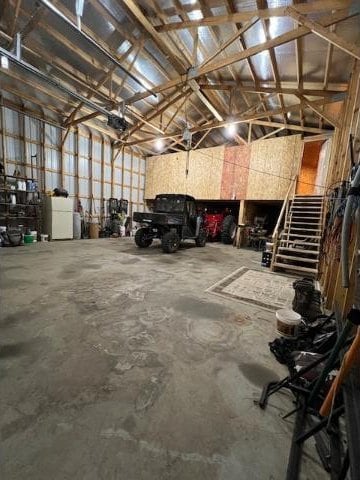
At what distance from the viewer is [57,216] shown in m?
8.44

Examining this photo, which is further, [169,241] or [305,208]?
[305,208]

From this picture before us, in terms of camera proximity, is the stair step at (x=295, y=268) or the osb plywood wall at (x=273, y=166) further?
the osb plywood wall at (x=273, y=166)

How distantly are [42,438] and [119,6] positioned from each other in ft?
21.9

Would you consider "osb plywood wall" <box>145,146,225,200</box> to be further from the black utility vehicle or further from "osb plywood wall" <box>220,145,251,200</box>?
the black utility vehicle

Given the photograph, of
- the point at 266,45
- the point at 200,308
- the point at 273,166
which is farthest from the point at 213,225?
the point at 200,308

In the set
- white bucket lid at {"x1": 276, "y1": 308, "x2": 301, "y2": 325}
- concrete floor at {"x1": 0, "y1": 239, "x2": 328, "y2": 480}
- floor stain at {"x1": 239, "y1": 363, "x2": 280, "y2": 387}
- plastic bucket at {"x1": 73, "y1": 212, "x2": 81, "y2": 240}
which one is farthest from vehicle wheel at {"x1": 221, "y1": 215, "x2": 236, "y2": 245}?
floor stain at {"x1": 239, "y1": 363, "x2": 280, "y2": 387}

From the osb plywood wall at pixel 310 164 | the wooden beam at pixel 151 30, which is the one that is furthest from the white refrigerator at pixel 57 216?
the osb plywood wall at pixel 310 164

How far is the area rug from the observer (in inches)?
136

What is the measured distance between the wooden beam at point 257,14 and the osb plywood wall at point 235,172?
585 centimetres

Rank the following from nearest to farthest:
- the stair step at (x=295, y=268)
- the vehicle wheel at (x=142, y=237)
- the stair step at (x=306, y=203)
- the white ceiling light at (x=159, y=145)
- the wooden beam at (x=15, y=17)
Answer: the wooden beam at (x=15, y=17)
the stair step at (x=295, y=268)
the stair step at (x=306, y=203)
the vehicle wheel at (x=142, y=237)
the white ceiling light at (x=159, y=145)

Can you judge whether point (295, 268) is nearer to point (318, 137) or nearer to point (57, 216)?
point (318, 137)

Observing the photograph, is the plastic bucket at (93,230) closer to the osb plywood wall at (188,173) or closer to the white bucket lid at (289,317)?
the osb plywood wall at (188,173)

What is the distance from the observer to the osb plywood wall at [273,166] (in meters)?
8.37

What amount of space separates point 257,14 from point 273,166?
18.9ft
